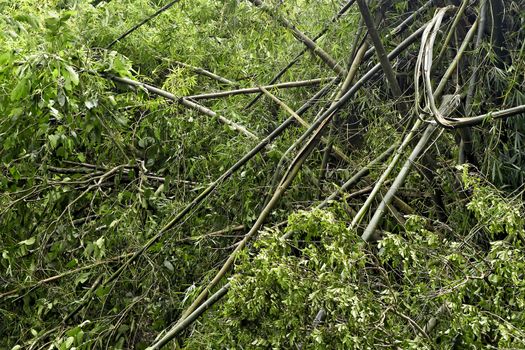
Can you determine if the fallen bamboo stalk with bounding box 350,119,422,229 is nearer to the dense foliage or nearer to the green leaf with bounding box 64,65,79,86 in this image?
the dense foliage

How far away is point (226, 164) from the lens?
322cm

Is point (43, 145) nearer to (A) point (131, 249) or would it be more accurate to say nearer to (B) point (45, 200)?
(B) point (45, 200)

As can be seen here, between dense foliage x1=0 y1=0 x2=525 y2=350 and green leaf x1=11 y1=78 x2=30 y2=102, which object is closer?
dense foliage x1=0 y1=0 x2=525 y2=350

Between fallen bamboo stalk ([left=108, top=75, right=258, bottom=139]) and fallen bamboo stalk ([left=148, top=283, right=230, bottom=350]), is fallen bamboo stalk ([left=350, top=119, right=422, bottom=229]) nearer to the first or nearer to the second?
fallen bamboo stalk ([left=148, top=283, right=230, bottom=350])

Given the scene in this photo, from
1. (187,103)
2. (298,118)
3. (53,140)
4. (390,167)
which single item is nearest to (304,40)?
(298,118)

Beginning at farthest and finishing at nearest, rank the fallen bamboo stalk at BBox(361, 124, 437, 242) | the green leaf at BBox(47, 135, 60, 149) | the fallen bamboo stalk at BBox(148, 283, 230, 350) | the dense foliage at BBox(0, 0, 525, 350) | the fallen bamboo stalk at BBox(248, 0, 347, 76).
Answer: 1. the fallen bamboo stalk at BBox(248, 0, 347, 76)
2. the green leaf at BBox(47, 135, 60, 149)
3. the dense foliage at BBox(0, 0, 525, 350)
4. the fallen bamboo stalk at BBox(361, 124, 437, 242)
5. the fallen bamboo stalk at BBox(148, 283, 230, 350)

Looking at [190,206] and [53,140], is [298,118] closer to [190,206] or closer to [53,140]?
[190,206]

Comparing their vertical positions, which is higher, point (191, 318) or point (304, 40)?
point (304, 40)

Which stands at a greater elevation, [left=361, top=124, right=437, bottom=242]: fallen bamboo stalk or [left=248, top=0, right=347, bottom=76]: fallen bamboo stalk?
[left=248, top=0, right=347, bottom=76]: fallen bamboo stalk

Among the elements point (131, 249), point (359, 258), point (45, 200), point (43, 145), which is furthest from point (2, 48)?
point (359, 258)

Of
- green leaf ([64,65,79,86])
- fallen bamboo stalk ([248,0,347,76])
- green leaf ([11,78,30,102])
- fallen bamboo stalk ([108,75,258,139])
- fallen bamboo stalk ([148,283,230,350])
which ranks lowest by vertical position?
fallen bamboo stalk ([148,283,230,350])

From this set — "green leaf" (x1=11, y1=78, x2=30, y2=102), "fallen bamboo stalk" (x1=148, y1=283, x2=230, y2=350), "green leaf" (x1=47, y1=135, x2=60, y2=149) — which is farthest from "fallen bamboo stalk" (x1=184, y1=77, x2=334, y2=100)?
"fallen bamboo stalk" (x1=148, y1=283, x2=230, y2=350)

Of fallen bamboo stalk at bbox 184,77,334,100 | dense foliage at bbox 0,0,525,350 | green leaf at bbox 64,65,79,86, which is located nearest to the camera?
dense foliage at bbox 0,0,525,350

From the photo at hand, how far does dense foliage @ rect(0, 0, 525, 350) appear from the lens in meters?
2.61
